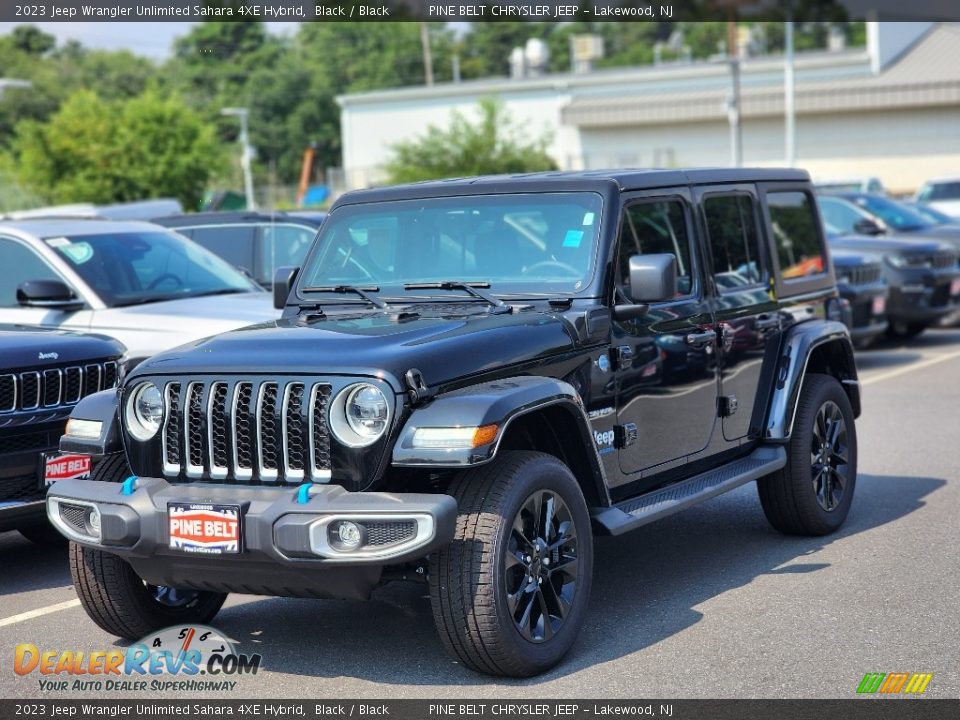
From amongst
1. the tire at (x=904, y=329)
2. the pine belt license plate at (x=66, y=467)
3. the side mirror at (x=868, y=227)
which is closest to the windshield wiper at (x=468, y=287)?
the pine belt license plate at (x=66, y=467)

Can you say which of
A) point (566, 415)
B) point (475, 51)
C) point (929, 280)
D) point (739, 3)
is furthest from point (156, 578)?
point (475, 51)

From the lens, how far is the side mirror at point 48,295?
8859 mm

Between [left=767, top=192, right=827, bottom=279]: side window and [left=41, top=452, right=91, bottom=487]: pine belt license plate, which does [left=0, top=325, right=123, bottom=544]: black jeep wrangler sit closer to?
[left=41, top=452, right=91, bottom=487]: pine belt license plate

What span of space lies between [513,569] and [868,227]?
1402 cm

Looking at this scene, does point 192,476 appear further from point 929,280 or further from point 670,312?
point 929,280

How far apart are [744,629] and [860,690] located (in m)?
0.82

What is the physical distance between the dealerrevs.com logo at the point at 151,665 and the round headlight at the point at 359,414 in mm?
1124


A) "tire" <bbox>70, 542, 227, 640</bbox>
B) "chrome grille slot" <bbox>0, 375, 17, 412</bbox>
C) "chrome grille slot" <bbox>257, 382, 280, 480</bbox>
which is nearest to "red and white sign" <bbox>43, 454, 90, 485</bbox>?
"chrome grille slot" <bbox>0, 375, 17, 412</bbox>

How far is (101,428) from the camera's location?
552 cm

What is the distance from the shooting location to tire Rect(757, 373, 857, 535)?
7223 mm

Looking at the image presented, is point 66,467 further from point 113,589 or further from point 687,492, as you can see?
point 687,492

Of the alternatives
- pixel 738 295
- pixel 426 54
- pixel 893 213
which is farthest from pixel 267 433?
pixel 426 54

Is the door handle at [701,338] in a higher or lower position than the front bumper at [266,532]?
higher

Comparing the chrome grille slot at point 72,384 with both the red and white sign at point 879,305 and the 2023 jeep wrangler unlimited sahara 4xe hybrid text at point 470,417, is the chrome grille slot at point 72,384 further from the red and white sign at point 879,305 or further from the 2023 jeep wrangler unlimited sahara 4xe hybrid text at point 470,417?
the red and white sign at point 879,305
